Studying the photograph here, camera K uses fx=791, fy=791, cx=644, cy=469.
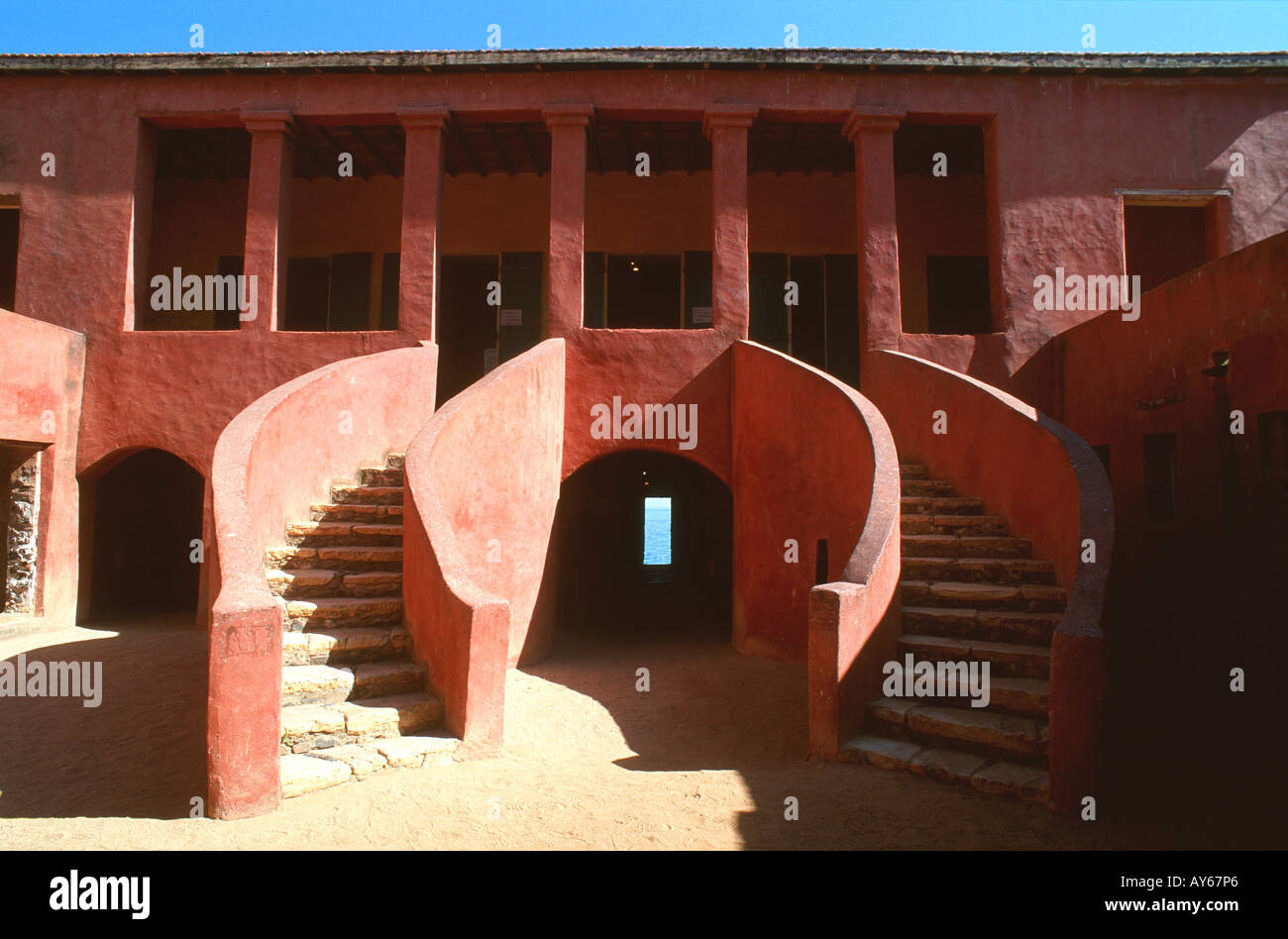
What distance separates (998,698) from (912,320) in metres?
7.70

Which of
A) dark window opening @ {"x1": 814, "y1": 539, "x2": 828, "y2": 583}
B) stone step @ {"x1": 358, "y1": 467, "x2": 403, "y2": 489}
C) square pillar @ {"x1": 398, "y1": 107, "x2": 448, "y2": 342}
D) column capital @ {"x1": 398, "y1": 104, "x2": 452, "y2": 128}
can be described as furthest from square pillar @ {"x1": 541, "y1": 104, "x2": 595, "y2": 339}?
dark window opening @ {"x1": 814, "y1": 539, "x2": 828, "y2": 583}

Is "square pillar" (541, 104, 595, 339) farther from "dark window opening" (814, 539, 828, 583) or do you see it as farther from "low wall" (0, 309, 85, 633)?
"low wall" (0, 309, 85, 633)

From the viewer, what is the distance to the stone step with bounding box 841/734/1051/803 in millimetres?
4449

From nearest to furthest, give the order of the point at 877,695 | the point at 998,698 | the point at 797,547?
the point at 998,698, the point at 877,695, the point at 797,547

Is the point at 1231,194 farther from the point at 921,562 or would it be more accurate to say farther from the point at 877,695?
the point at 877,695

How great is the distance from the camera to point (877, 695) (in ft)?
18.0

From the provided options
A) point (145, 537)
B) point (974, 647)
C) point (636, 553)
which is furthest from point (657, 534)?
point (974, 647)

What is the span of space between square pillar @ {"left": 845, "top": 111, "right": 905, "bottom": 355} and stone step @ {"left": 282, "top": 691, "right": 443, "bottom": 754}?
671 cm

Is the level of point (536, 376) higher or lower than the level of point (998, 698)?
higher

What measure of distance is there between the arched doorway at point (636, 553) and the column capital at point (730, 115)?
184 inches

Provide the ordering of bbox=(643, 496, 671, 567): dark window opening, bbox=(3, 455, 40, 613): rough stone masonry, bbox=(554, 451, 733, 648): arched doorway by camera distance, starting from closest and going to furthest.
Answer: bbox=(3, 455, 40, 613): rough stone masonry, bbox=(554, 451, 733, 648): arched doorway, bbox=(643, 496, 671, 567): dark window opening

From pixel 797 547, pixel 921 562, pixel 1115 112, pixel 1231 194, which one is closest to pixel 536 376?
pixel 797 547

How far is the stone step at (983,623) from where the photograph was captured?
5.53 meters

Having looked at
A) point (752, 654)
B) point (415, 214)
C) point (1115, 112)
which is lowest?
point (752, 654)
